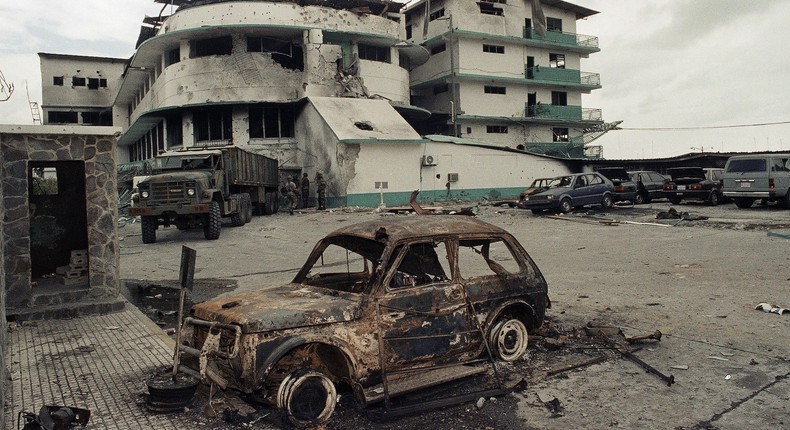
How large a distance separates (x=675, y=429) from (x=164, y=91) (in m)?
32.3

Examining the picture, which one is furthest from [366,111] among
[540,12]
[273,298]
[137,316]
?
[273,298]

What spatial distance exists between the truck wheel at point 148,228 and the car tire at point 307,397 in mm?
13421

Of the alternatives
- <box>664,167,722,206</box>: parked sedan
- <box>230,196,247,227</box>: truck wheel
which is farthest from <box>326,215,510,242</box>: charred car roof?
<box>664,167,722,206</box>: parked sedan

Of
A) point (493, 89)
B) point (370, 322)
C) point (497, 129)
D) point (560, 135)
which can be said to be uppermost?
point (493, 89)

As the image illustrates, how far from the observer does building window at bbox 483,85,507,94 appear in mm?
41188

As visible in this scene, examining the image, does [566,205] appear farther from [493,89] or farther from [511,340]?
[493,89]

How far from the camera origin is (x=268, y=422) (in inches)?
167

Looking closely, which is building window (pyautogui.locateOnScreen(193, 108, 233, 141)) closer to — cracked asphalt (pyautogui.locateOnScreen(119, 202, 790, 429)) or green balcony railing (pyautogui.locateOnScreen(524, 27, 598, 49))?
cracked asphalt (pyautogui.locateOnScreen(119, 202, 790, 429))

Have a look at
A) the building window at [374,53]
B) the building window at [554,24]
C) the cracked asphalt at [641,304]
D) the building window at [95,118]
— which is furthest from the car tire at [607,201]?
the building window at [95,118]

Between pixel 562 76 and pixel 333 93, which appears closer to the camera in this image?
pixel 333 93

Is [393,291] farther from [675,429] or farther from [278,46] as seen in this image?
[278,46]

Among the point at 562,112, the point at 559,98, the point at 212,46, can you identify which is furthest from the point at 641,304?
the point at 559,98

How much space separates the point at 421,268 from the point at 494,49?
38.8m

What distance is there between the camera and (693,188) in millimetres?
22969
